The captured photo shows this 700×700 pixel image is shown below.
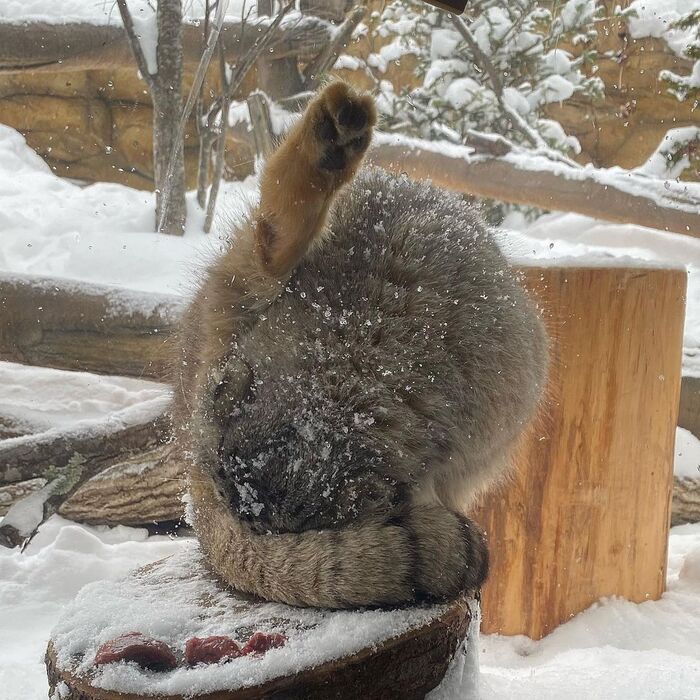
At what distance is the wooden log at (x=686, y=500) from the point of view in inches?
112

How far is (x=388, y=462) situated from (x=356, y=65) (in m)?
2.33

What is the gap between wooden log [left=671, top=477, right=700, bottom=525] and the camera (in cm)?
285

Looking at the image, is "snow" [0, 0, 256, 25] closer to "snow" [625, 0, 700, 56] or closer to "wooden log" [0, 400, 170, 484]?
"wooden log" [0, 400, 170, 484]

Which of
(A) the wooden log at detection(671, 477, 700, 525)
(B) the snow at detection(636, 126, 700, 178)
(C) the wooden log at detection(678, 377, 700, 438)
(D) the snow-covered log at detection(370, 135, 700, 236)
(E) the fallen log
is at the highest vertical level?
(B) the snow at detection(636, 126, 700, 178)

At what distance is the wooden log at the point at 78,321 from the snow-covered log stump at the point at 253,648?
131 centimetres

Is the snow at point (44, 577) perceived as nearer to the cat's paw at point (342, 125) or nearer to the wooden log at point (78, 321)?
the wooden log at point (78, 321)

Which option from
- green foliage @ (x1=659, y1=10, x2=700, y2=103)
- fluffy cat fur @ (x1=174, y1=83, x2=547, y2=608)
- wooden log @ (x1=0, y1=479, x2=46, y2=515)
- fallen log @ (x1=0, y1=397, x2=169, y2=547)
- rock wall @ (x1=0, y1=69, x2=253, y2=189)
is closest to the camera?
fluffy cat fur @ (x1=174, y1=83, x2=547, y2=608)

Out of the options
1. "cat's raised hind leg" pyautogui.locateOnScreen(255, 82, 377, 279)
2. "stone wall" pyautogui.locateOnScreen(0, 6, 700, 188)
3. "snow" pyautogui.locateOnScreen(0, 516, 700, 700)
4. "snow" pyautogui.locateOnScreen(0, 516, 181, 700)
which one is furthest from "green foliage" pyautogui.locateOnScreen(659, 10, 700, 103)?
"snow" pyautogui.locateOnScreen(0, 516, 181, 700)

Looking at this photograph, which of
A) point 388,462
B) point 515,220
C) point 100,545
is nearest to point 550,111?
point 515,220

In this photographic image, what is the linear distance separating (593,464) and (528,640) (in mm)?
513

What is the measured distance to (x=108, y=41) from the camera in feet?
8.29

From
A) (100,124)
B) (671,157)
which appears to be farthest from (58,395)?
(671,157)

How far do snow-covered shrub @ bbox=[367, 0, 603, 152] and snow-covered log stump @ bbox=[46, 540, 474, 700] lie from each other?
106 inches

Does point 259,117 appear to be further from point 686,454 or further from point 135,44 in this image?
point 686,454
